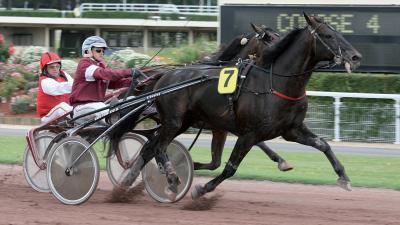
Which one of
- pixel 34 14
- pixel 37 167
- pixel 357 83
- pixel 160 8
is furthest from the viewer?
pixel 160 8

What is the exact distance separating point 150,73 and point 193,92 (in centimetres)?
105

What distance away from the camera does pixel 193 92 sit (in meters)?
7.09

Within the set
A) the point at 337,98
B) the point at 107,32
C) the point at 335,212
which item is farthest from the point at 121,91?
the point at 107,32

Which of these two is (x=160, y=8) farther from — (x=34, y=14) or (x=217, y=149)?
(x=217, y=149)

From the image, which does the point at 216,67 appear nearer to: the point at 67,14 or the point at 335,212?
the point at 335,212

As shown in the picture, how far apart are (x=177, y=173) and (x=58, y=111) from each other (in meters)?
1.43

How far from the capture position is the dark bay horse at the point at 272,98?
6535mm

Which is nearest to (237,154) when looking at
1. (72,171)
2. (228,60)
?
(228,60)

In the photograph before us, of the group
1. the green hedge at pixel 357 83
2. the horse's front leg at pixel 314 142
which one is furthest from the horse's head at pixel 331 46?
the green hedge at pixel 357 83

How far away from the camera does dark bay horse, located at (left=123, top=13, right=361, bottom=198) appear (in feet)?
21.4

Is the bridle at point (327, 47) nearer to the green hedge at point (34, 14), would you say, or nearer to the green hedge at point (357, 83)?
the green hedge at point (357, 83)

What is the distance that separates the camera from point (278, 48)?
267 inches

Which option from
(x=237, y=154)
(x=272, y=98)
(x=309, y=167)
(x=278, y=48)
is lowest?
(x=309, y=167)

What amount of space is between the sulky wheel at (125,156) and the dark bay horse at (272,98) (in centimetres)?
87
